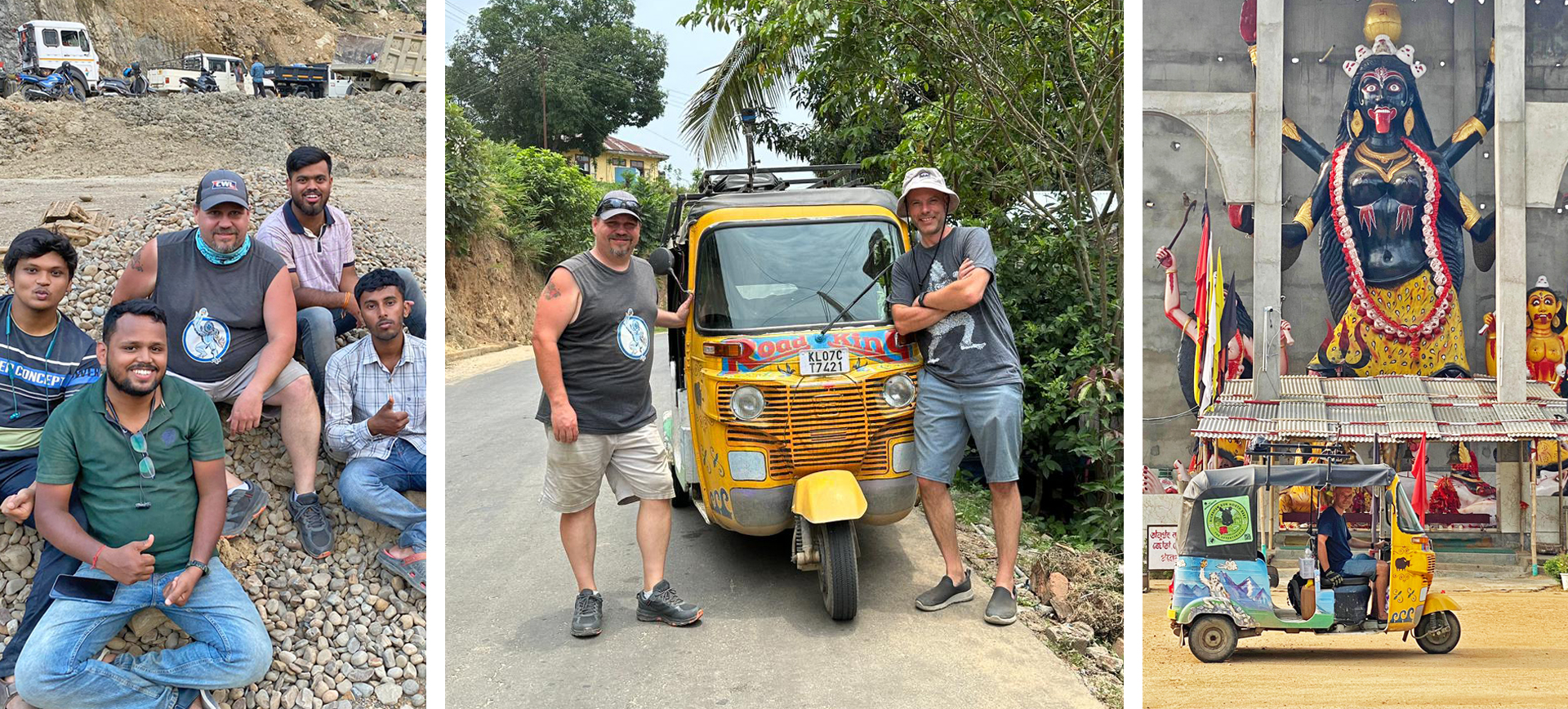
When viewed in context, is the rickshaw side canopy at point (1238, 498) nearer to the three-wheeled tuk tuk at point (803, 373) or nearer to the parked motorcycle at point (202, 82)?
the three-wheeled tuk tuk at point (803, 373)

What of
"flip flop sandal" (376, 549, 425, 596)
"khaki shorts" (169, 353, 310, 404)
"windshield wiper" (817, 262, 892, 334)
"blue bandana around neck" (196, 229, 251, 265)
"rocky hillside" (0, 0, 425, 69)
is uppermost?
"rocky hillside" (0, 0, 425, 69)

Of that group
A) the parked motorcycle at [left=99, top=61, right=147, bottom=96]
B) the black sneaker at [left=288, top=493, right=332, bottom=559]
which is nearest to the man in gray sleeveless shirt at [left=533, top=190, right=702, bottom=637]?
the black sneaker at [left=288, top=493, right=332, bottom=559]

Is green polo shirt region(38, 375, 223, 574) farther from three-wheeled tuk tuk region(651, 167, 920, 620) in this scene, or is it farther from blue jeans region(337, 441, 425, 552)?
three-wheeled tuk tuk region(651, 167, 920, 620)

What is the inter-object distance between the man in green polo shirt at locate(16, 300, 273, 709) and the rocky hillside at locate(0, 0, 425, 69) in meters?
8.50

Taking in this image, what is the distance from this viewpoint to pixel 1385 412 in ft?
Result: 23.7

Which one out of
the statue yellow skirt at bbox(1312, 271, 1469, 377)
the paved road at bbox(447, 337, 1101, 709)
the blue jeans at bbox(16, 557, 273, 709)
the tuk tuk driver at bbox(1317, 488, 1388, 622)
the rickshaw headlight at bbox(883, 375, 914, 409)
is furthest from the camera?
the statue yellow skirt at bbox(1312, 271, 1469, 377)

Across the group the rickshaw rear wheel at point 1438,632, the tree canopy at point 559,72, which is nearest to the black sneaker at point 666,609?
the rickshaw rear wheel at point 1438,632

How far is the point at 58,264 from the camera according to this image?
12.3 ft

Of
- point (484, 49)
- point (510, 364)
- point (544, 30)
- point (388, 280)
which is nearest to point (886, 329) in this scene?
point (388, 280)

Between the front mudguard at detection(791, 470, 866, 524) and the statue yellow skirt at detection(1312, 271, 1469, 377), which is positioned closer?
the front mudguard at detection(791, 470, 866, 524)

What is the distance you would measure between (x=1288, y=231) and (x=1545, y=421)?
2.37 meters

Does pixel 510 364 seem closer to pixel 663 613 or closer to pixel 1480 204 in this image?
pixel 663 613

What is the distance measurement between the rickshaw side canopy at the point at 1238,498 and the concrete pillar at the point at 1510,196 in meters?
2.36

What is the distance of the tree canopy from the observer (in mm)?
18484
